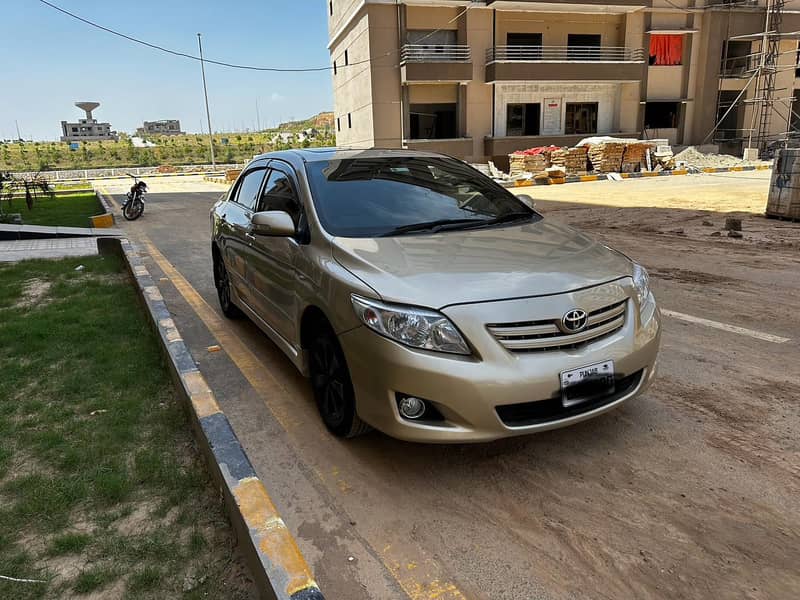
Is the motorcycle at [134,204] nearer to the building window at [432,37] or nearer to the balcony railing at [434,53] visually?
the balcony railing at [434,53]

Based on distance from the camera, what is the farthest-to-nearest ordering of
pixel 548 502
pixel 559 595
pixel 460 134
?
pixel 460 134 < pixel 548 502 < pixel 559 595

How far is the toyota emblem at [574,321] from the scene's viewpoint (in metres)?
2.94

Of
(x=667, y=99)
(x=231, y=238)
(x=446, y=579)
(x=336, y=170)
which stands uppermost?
(x=667, y=99)

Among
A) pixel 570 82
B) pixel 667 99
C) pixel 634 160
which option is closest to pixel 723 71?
pixel 667 99

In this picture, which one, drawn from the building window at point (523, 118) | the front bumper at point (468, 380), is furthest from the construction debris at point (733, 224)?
the building window at point (523, 118)

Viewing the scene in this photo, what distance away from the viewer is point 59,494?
119 inches

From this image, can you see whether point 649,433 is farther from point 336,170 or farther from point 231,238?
point 231,238

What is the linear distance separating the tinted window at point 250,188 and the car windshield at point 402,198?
0.95 m

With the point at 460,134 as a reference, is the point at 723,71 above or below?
above

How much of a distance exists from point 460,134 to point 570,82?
6.32 meters

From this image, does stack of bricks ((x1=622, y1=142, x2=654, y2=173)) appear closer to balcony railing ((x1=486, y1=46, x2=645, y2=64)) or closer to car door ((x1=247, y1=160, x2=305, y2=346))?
balcony railing ((x1=486, y1=46, x2=645, y2=64))

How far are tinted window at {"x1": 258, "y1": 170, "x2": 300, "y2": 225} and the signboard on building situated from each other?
1161 inches

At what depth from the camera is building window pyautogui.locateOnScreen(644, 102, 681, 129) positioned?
33.8m

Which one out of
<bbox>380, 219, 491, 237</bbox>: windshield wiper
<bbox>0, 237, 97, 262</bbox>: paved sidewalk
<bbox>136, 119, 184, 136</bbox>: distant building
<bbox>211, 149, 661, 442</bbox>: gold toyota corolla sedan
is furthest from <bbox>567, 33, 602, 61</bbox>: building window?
<bbox>136, 119, 184, 136</bbox>: distant building
